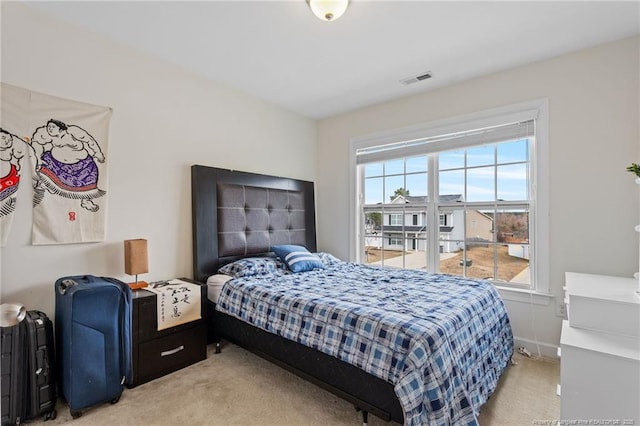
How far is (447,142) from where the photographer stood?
3127 millimetres

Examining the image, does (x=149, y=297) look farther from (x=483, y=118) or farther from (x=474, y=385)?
(x=483, y=118)

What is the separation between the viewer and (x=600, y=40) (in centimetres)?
233

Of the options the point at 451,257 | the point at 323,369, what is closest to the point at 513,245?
the point at 451,257

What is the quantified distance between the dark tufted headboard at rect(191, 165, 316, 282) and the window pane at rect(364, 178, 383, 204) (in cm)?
74

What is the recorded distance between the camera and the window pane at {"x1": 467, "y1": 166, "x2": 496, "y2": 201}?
2.94m

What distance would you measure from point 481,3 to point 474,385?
7.59ft

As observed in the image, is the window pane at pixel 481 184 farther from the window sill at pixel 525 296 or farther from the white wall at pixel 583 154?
the window sill at pixel 525 296

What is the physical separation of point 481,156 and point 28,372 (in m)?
3.77

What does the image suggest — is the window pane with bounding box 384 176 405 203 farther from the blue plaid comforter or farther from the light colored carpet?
the light colored carpet

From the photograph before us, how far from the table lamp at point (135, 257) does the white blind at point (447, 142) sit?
255cm

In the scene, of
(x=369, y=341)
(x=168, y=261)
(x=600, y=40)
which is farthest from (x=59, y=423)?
(x=600, y=40)

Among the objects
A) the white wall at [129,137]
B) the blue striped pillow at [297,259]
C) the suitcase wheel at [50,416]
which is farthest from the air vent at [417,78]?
the suitcase wheel at [50,416]

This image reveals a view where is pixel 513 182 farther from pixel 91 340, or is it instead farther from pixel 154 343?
pixel 91 340

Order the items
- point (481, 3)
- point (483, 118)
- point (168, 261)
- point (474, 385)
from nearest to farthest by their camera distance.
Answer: point (474, 385) → point (481, 3) → point (168, 261) → point (483, 118)
